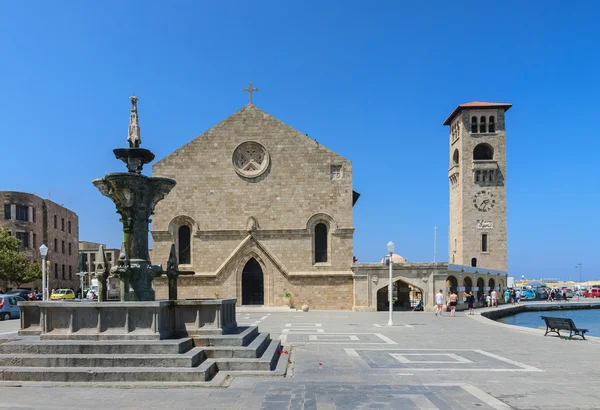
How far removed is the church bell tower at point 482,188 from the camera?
2267 inches

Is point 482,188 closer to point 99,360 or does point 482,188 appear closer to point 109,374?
point 99,360

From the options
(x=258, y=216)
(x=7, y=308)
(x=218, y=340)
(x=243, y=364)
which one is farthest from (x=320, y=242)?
(x=243, y=364)

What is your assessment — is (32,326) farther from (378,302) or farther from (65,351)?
(378,302)

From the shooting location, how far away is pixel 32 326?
12.8 meters

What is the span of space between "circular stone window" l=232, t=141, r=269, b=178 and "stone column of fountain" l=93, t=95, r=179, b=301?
64.6ft

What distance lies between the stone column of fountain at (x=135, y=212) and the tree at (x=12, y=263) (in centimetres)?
3559

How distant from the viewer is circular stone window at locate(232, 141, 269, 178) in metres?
34.2

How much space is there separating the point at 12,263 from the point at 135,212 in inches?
1429

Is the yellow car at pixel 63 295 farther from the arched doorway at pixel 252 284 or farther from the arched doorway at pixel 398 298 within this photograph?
the arched doorway at pixel 398 298

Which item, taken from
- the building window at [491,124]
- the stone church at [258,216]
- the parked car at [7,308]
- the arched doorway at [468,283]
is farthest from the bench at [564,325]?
the building window at [491,124]

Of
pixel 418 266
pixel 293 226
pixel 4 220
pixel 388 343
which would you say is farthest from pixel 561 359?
pixel 4 220

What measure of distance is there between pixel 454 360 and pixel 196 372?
7048mm

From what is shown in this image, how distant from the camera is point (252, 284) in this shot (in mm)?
33688

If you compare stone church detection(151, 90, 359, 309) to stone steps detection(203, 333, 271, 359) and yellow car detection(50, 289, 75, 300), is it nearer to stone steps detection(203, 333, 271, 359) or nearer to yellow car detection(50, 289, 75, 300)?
yellow car detection(50, 289, 75, 300)
